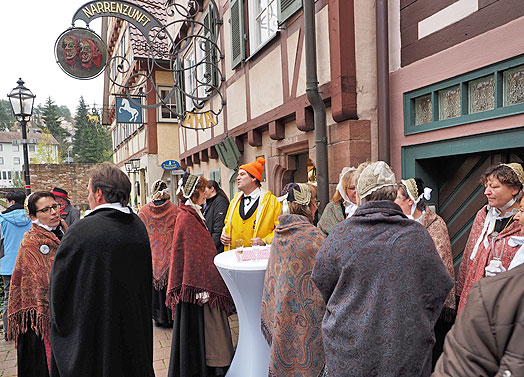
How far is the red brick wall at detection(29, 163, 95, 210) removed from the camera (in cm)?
2370

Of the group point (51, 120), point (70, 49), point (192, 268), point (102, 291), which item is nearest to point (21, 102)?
point (70, 49)

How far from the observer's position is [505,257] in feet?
6.86

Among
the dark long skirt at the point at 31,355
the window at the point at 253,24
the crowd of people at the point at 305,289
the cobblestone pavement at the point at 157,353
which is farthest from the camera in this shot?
the window at the point at 253,24

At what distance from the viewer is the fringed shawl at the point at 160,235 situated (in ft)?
14.0

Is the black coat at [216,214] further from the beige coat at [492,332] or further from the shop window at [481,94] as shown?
the beige coat at [492,332]

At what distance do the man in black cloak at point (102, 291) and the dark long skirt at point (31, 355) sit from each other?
484 mm

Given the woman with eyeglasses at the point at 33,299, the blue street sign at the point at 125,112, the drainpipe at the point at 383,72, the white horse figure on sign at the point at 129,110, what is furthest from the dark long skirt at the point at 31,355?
the white horse figure on sign at the point at 129,110

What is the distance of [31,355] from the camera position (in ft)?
8.55

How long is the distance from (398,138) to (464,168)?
2.25 feet

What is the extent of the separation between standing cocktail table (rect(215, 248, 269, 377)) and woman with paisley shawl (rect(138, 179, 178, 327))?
1628 millimetres

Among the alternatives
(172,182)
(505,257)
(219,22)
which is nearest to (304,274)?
(505,257)

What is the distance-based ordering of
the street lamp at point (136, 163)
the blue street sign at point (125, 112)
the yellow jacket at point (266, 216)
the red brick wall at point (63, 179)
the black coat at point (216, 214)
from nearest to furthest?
1. the yellow jacket at point (266, 216)
2. the black coat at point (216, 214)
3. the blue street sign at point (125, 112)
4. the street lamp at point (136, 163)
5. the red brick wall at point (63, 179)

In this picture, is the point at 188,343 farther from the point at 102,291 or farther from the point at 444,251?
the point at 444,251

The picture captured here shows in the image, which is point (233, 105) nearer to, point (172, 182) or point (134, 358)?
point (134, 358)
